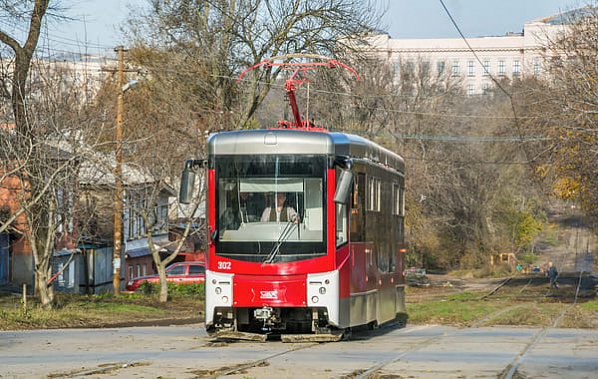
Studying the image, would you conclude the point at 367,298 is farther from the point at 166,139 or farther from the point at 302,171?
the point at 166,139

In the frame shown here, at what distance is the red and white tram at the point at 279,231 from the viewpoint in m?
14.6

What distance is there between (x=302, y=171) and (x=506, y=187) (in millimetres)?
55799

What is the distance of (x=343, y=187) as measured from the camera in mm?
14336

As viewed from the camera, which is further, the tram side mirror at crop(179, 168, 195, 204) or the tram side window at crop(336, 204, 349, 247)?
the tram side window at crop(336, 204, 349, 247)

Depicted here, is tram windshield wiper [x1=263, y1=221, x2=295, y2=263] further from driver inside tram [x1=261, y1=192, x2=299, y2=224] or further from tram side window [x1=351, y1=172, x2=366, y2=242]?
tram side window [x1=351, y1=172, x2=366, y2=242]

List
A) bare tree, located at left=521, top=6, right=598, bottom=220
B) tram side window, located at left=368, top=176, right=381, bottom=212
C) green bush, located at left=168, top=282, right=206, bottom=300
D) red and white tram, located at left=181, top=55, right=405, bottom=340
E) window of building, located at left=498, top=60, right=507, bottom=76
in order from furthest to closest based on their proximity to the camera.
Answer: window of building, located at left=498, top=60, right=507, bottom=76 → green bush, located at left=168, top=282, right=206, bottom=300 → bare tree, located at left=521, top=6, right=598, bottom=220 → tram side window, located at left=368, top=176, right=381, bottom=212 → red and white tram, located at left=181, top=55, right=405, bottom=340

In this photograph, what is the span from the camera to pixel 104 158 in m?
29.7

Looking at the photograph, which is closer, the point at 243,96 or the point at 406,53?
the point at 243,96

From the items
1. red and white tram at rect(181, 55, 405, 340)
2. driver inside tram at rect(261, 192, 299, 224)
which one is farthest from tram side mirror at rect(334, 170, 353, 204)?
driver inside tram at rect(261, 192, 299, 224)

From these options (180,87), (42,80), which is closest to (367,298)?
(42,80)

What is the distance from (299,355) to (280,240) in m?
2.37

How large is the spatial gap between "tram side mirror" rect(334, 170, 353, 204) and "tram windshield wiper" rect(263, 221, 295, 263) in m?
0.94

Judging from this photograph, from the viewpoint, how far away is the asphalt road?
11.0 m

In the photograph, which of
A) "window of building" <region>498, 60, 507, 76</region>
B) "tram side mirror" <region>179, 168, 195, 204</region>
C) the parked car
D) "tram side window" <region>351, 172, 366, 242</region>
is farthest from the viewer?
"window of building" <region>498, 60, 507, 76</region>
